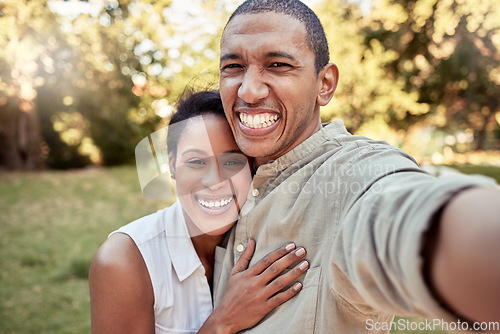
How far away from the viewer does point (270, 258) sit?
4.91ft

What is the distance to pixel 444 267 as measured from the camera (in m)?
0.72

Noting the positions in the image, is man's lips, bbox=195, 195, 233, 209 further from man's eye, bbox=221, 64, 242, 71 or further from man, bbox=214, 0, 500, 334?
man's eye, bbox=221, 64, 242, 71

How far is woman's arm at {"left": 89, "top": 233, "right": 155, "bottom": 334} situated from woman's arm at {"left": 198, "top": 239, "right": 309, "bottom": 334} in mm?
288

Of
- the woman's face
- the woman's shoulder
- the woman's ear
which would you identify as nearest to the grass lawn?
the woman's face

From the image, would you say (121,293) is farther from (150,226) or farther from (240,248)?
(240,248)

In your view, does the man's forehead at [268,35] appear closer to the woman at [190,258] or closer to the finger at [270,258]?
the woman at [190,258]

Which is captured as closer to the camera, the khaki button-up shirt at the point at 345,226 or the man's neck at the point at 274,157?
the khaki button-up shirt at the point at 345,226

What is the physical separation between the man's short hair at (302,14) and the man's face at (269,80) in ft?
0.09

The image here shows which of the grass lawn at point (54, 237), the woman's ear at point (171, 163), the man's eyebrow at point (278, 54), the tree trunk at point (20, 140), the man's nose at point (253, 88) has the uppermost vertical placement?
the man's eyebrow at point (278, 54)

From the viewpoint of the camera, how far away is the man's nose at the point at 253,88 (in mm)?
1658

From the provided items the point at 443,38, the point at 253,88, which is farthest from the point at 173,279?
the point at 443,38

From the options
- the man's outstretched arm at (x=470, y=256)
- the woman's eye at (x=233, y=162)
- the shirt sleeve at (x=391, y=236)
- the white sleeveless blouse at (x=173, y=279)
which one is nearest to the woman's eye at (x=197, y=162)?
the woman's eye at (x=233, y=162)

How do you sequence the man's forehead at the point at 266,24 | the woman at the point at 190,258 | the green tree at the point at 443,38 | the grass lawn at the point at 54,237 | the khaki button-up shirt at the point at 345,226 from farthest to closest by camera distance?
1. the grass lawn at the point at 54,237
2. the green tree at the point at 443,38
3. the man's forehead at the point at 266,24
4. the woman at the point at 190,258
5. the khaki button-up shirt at the point at 345,226

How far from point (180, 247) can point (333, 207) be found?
2.79 feet
